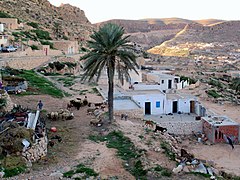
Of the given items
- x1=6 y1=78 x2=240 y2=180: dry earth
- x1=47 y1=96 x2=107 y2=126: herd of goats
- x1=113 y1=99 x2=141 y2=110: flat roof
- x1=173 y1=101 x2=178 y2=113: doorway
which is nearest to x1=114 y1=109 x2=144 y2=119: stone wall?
x1=113 y1=99 x2=141 y2=110: flat roof

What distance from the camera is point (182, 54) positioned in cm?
12719

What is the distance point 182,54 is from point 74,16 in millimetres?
42351

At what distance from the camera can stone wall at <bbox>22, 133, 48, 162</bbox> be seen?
12719 mm

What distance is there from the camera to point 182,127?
81.4ft

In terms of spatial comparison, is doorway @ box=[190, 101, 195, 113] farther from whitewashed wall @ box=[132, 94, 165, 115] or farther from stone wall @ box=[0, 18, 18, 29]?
stone wall @ box=[0, 18, 18, 29]

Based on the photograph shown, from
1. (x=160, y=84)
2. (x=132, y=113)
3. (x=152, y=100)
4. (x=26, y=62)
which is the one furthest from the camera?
(x=26, y=62)

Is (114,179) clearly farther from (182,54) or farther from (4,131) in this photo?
(182,54)

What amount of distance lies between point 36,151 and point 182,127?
13.8 meters

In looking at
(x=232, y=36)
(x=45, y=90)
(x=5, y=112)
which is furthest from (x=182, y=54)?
(x=5, y=112)

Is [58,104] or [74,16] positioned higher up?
[74,16]

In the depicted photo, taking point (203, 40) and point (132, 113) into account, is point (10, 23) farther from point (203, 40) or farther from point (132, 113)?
point (203, 40)

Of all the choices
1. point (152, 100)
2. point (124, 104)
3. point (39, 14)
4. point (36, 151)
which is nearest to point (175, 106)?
point (152, 100)

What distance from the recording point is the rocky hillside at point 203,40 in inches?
5512

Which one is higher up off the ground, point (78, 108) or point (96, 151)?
point (78, 108)
